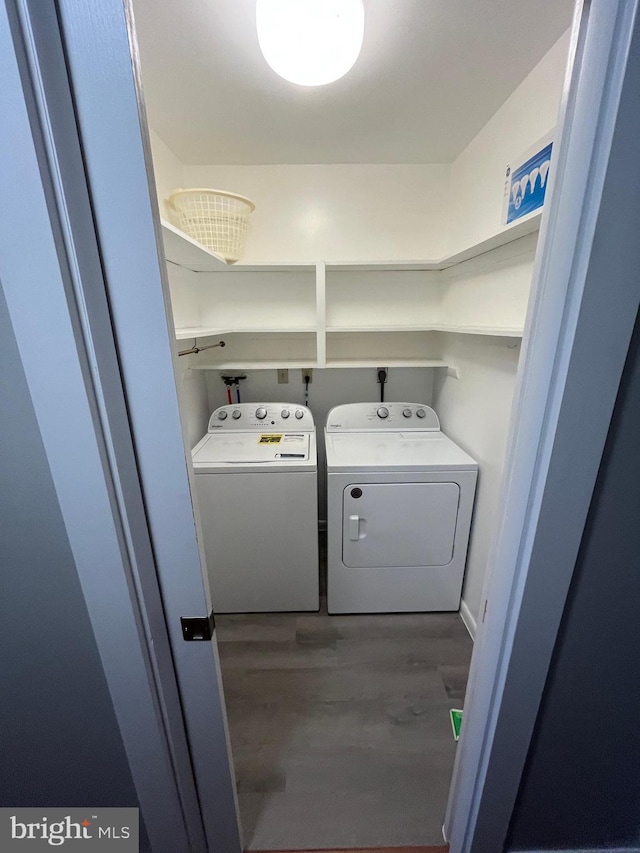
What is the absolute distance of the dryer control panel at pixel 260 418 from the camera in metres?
2.18

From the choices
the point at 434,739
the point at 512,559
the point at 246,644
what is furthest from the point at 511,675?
the point at 246,644

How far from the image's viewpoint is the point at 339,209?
2.08 meters

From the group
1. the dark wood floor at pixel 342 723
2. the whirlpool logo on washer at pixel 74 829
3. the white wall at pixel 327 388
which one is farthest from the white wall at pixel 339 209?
the whirlpool logo on washer at pixel 74 829

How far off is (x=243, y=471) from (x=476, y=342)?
1.42 m

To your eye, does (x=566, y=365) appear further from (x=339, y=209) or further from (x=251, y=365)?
(x=339, y=209)

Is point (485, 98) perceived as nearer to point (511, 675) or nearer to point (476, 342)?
point (476, 342)

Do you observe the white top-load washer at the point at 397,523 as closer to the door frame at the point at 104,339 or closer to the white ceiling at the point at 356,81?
the door frame at the point at 104,339

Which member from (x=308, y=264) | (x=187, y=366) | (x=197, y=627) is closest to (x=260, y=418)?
(x=187, y=366)

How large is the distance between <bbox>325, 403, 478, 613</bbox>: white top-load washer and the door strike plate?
1015mm

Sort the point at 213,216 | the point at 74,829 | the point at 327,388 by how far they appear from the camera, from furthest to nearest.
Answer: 1. the point at 327,388
2. the point at 213,216
3. the point at 74,829

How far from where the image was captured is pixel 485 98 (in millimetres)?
1407

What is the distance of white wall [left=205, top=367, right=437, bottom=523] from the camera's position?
237 cm

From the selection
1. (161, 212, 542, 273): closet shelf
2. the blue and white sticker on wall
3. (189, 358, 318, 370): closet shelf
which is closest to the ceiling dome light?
(161, 212, 542, 273): closet shelf

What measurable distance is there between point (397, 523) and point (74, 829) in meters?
1.47
